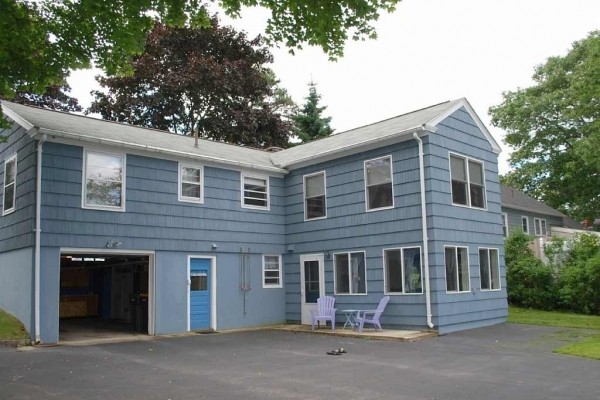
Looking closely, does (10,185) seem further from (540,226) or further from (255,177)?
(540,226)

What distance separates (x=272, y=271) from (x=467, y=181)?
6.49 m

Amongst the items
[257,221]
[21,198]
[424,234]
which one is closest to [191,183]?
[257,221]

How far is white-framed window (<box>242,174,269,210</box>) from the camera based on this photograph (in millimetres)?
16778

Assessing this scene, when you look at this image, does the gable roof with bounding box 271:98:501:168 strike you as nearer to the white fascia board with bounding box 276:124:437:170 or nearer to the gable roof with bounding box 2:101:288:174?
the white fascia board with bounding box 276:124:437:170

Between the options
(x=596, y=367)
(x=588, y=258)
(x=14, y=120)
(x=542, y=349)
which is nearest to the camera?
(x=596, y=367)

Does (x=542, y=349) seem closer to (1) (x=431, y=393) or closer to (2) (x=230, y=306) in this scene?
(1) (x=431, y=393)

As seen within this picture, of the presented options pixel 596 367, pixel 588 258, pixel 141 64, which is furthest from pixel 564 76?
pixel 596 367

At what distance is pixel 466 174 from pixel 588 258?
5.89m

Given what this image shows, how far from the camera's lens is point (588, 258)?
58.2ft

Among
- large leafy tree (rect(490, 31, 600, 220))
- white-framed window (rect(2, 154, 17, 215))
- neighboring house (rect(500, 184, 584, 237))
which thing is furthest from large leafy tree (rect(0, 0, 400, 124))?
large leafy tree (rect(490, 31, 600, 220))

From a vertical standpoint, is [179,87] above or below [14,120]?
above

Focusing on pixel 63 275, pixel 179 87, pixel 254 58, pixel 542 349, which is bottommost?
pixel 542 349

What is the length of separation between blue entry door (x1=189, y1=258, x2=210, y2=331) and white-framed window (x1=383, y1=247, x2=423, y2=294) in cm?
502

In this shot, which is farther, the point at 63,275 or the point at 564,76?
the point at 564,76
